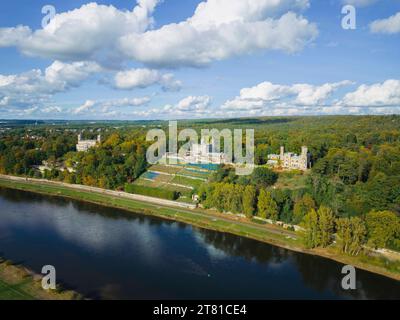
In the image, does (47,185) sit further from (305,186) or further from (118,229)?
(305,186)

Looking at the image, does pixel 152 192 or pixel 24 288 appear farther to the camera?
pixel 152 192

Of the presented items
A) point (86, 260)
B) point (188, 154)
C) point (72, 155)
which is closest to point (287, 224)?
point (86, 260)

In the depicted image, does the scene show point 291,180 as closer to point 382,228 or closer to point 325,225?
point 325,225

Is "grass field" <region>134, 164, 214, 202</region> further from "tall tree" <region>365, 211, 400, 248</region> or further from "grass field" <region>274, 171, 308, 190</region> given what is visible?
"tall tree" <region>365, 211, 400, 248</region>

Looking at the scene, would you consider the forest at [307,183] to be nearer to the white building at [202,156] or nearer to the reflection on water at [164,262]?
the reflection on water at [164,262]

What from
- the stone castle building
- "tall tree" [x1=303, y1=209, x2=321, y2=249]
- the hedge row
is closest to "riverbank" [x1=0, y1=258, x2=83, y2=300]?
"tall tree" [x1=303, y1=209, x2=321, y2=249]

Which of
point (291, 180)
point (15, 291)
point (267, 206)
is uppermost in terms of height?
point (291, 180)

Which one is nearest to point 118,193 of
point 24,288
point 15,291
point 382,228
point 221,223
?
point 221,223

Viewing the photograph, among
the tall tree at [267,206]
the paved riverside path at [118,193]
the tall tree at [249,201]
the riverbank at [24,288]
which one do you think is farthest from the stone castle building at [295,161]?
the riverbank at [24,288]
